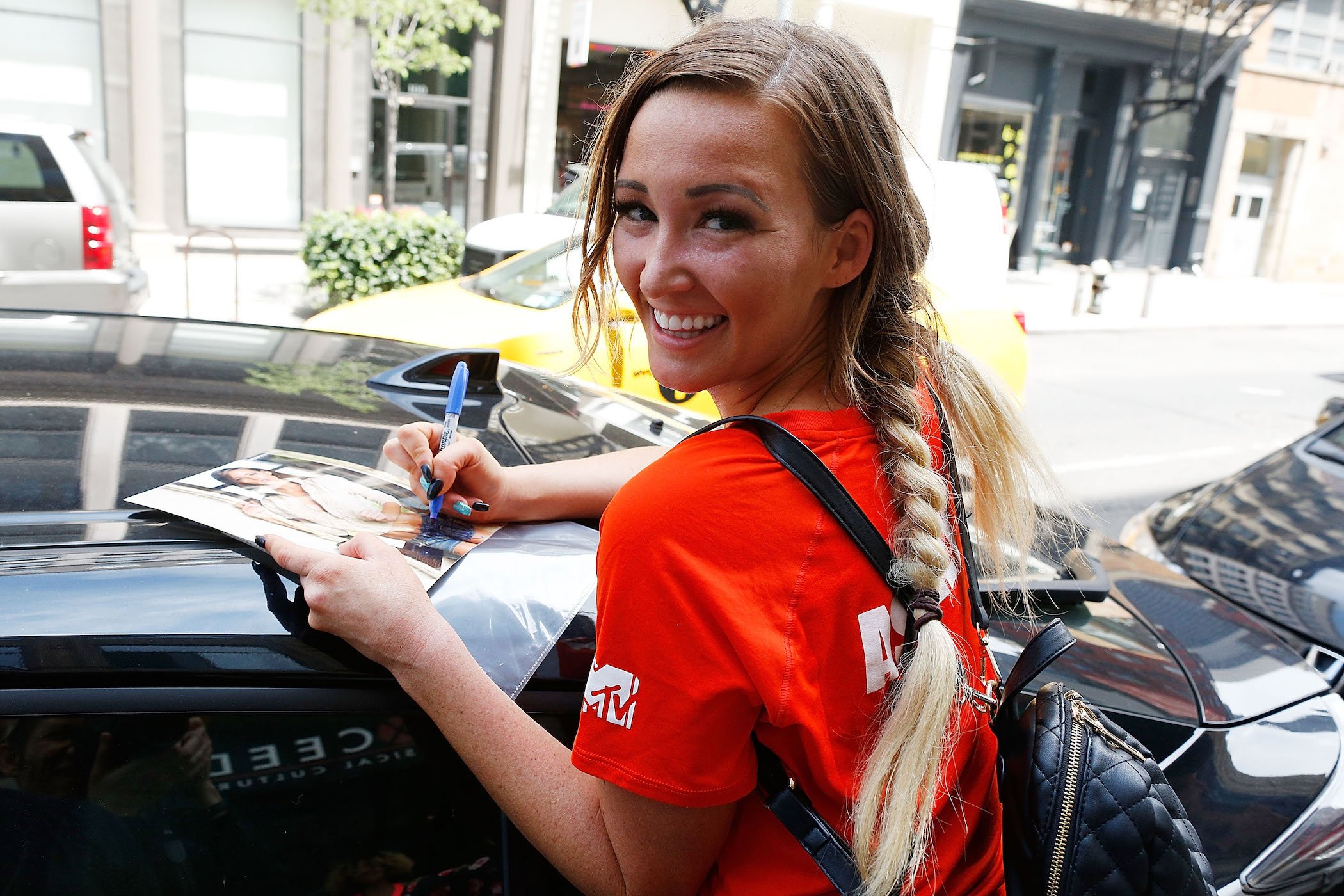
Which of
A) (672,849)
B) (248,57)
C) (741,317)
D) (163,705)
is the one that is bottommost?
(672,849)

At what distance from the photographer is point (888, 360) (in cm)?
133

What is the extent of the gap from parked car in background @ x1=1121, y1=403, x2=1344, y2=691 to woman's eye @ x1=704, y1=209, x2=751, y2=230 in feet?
8.63

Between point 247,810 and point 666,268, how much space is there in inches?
30.6

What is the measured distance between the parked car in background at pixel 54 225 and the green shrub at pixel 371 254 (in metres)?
2.43

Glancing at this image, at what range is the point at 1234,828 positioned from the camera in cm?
177

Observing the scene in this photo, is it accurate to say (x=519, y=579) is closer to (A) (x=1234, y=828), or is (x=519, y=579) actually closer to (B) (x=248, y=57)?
(A) (x=1234, y=828)

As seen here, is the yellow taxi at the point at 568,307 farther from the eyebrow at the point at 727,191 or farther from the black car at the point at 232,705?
→ the eyebrow at the point at 727,191

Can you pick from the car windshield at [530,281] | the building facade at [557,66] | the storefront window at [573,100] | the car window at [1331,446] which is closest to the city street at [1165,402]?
the car window at [1331,446]

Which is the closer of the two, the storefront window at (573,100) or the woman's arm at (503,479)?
the woman's arm at (503,479)

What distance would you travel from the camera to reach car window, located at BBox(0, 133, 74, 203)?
7.27 m

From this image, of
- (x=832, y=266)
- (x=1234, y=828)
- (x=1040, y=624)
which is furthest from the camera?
(x=1040, y=624)

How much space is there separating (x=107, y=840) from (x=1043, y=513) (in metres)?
1.49

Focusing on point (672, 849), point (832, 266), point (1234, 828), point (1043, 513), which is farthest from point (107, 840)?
point (1234, 828)

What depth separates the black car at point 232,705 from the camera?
1.12 meters
